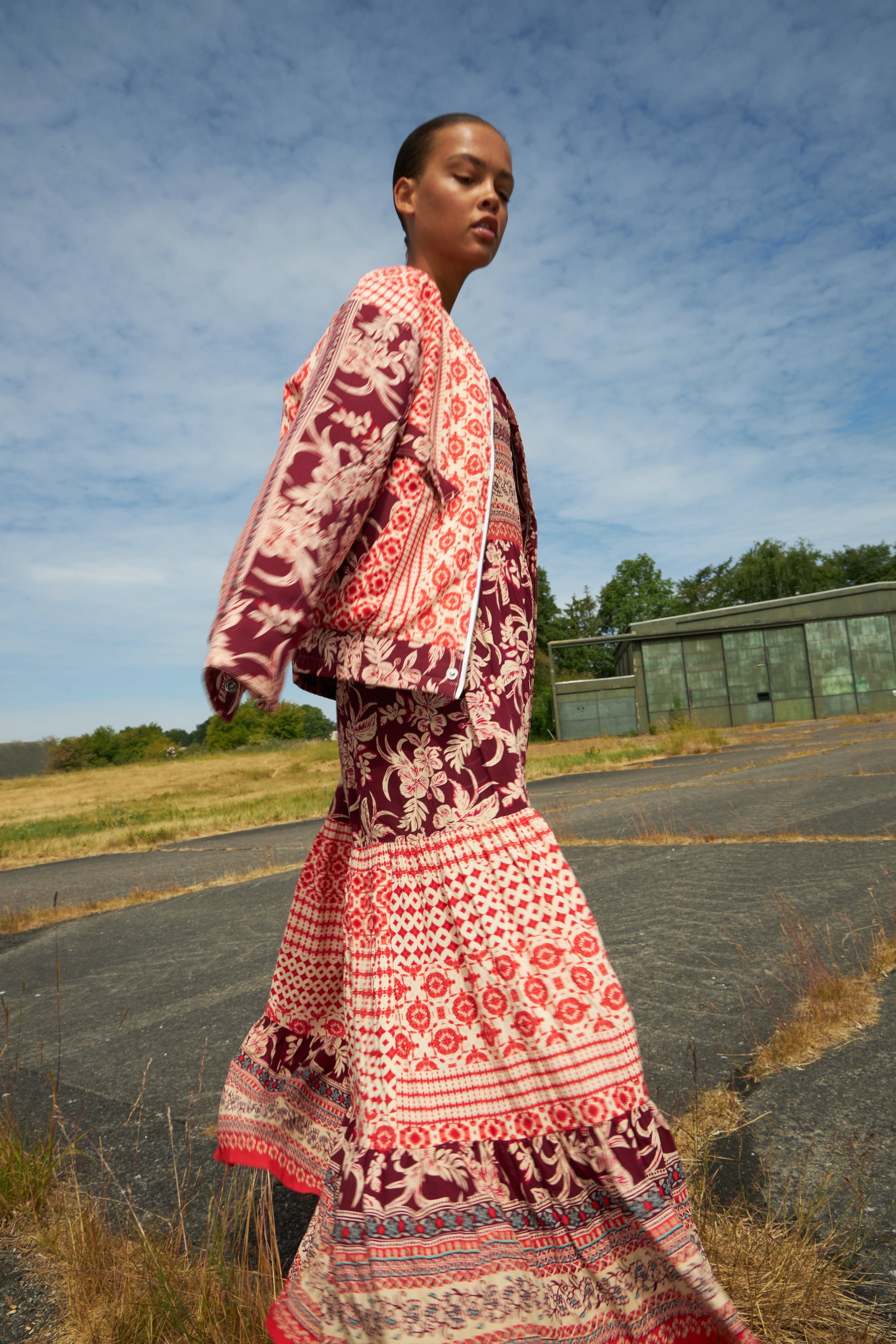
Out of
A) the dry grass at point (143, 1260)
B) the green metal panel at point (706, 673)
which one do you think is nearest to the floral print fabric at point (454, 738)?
the dry grass at point (143, 1260)

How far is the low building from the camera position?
33344 mm

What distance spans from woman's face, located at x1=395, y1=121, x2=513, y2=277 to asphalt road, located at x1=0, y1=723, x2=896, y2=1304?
1.82 m

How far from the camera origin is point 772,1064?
6.93 ft

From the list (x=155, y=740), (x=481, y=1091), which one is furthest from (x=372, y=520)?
(x=155, y=740)

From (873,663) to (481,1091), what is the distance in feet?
120

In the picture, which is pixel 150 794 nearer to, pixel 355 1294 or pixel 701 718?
pixel 701 718

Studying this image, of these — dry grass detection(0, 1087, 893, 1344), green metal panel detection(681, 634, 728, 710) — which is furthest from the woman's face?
green metal panel detection(681, 634, 728, 710)

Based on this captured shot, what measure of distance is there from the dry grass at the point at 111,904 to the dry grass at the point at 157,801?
207 inches

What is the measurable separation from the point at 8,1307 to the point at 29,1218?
0.23 m

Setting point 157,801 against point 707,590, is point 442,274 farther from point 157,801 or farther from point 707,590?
point 707,590

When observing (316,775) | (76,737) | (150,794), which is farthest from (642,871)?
(76,737)

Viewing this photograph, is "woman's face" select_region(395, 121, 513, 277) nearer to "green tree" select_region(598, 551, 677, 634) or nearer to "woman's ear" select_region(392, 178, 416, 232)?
"woman's ear" select_region(392, 178, 416, 232)

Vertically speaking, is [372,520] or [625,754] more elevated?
[372,520]

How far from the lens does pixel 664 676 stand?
116 ft
